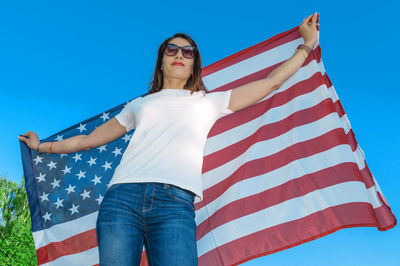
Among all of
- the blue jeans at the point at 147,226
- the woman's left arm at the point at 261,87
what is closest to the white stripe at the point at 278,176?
the woman's left arm at the point at 261,87

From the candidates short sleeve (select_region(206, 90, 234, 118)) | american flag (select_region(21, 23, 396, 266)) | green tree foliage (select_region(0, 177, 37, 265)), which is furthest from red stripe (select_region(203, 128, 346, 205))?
green tree foliage (select_region(0, 177, 37, 265))

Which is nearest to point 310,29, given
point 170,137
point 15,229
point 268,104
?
A: point 268,104

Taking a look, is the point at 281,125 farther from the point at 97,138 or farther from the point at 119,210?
the point at 119,210

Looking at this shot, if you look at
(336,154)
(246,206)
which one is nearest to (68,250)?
(246,206)

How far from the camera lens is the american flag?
4.64 metres

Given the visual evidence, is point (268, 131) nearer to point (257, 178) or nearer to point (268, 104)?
point (268, 104)

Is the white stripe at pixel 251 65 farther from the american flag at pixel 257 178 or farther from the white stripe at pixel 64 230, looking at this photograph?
the white stripe at pixel 64 230

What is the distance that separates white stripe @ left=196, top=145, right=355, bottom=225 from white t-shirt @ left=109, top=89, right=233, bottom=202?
55.3 inches

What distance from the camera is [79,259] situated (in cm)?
536

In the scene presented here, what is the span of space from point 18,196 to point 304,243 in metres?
25.9

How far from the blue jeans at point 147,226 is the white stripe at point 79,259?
2.47 metres

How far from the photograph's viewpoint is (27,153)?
5.66 metres

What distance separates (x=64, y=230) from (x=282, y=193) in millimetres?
2754

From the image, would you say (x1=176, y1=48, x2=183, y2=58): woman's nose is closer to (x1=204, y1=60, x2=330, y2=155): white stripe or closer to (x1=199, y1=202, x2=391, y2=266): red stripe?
(x1=204, y1=60, x2=330, y2=155): white stripe
